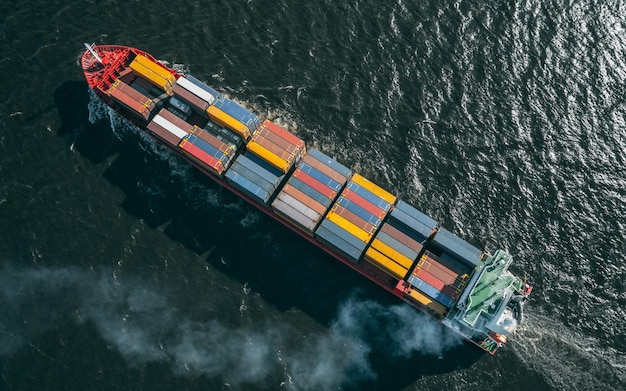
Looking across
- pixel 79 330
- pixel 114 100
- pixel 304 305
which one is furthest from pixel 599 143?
pixel 79 330

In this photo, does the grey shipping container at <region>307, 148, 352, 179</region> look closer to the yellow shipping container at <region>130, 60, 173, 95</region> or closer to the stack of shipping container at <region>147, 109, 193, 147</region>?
the stack of shipping container at <region>147, 109, 193, 147</region>

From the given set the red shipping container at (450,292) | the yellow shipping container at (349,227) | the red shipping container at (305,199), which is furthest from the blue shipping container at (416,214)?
the red shipping container at (305,199)

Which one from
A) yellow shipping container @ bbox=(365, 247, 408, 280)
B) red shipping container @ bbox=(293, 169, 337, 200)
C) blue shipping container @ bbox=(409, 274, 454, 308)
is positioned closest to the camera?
blue shipping container @ bbox=(409, 274, 454, 308)

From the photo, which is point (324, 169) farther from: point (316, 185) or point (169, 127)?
point (169, 127)

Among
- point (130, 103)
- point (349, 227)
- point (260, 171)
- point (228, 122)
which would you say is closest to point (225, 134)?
point (228, 122)

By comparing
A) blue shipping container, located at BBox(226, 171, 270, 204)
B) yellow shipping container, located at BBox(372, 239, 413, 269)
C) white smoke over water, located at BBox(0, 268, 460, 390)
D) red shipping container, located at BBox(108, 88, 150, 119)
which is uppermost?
yellow shipping container, located at BBox(372, 239, 413, 269)

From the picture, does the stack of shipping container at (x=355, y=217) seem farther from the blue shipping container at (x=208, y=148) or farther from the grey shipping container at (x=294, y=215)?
the blue shipping container at (x=208, y=148)

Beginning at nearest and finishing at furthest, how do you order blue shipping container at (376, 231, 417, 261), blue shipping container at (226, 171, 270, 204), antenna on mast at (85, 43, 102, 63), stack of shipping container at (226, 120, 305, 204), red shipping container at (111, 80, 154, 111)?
1. blue shipping container at (376, 231, 417, 261)
2. blue shipping container at (226, 171, 270, 204)
3. stack of shipping container at (226, 120, 305, 204)
4. red shipping container at (111, 80, 154, 111)
5. antenna on mast at (85, 43, 102, 63)

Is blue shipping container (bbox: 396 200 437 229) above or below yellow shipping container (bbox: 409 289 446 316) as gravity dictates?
above

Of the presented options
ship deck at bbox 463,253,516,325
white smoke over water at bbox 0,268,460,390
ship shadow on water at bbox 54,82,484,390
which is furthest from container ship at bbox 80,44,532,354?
white smoke over water at bbox 0,268,460,390
